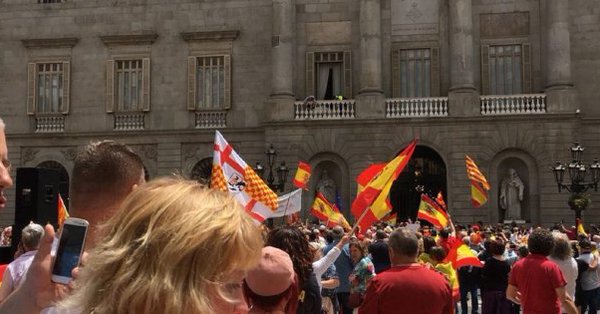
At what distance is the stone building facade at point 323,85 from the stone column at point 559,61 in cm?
8

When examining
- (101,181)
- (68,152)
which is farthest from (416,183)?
(101,181)

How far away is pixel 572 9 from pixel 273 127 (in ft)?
43.3

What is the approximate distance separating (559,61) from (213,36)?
574 inches

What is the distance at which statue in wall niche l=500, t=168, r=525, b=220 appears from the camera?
93.2 ft

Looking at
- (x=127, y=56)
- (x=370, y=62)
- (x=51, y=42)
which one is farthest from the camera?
(x=51, y=42)

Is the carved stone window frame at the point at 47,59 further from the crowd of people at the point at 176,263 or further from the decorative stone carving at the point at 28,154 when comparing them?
the crowd of people at the point at 176,263

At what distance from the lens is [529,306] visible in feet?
24.4

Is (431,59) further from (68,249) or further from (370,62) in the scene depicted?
(68,249)

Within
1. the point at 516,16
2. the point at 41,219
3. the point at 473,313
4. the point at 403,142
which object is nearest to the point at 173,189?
the point at 41,219

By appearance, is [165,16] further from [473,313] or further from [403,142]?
[473,313]

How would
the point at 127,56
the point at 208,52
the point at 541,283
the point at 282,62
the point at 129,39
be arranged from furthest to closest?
the point at 127,56
the point at 129,39
the point at 208,52
the point at 282,62
the point at 541,283

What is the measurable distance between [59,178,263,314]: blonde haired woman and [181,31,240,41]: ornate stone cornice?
30499 millimetres

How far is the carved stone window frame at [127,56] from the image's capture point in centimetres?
3241

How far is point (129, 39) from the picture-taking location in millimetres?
32562
